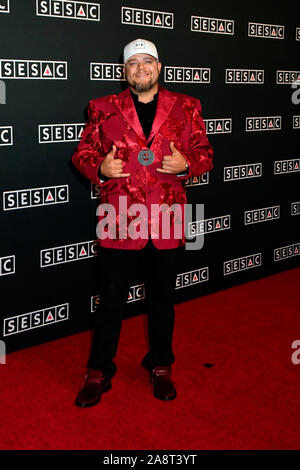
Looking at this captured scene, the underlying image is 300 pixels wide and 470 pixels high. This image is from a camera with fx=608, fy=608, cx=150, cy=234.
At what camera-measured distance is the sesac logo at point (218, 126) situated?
3.90 m

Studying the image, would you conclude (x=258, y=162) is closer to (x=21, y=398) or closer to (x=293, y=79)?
(x=293, y=79)

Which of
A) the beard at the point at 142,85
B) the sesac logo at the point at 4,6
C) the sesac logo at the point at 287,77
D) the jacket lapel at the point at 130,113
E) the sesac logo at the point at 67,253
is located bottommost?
the sesac logo at the point at 67,253

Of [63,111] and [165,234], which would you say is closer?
[165,234]

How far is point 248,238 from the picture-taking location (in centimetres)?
438

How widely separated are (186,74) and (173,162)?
148 centimetres

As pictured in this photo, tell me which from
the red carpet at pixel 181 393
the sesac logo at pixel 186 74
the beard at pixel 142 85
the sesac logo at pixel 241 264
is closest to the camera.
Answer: the red carpet at pixel 181 393

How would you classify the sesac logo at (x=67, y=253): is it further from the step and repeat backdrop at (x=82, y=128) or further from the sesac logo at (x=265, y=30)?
the sesac logo at (x=265, y=30)

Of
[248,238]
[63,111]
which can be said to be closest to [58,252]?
[63,111]

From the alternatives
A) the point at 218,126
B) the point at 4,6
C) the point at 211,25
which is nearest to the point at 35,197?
the point at 4,6

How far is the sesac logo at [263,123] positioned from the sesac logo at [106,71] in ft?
3.90

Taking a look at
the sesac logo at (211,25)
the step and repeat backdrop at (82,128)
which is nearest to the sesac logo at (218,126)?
the step and repeat backdrop at (82,128)

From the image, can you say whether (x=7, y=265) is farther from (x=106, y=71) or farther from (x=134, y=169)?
(x=106, y=71)

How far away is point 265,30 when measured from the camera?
4.18 metres

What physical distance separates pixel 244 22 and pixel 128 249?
7.29ft
